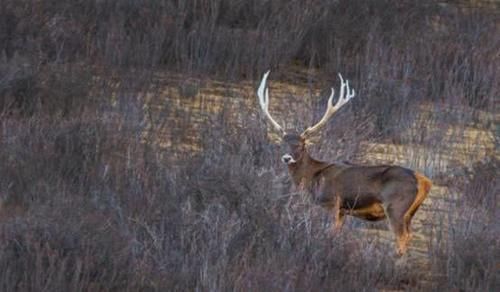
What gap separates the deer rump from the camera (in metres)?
9.59

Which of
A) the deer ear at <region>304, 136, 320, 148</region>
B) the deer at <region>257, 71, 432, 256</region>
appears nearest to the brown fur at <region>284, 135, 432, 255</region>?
the deer at <region>257, 71, 432, 256</region>

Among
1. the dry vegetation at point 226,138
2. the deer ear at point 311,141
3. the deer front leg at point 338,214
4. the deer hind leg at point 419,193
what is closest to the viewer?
the dry vegetation at point 226,138

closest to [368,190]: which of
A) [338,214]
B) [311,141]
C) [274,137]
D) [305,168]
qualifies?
[338,214]

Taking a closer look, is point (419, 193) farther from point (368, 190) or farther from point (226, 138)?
point (226, 138)

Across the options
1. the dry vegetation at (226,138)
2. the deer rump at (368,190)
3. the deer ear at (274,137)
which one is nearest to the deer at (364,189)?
the deer rump at (368,190)

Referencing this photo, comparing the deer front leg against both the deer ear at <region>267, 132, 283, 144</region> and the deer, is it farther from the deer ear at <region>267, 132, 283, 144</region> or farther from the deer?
the deer ear at <region>267, 132, 283, 144</region>

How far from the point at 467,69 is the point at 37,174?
5.23 metres

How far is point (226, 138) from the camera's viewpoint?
36.1ft

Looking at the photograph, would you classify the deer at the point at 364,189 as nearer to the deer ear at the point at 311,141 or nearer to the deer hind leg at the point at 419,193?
the deer hind leg at the point at 419,193

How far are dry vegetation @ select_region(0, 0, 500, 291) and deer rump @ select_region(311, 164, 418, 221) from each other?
218mm

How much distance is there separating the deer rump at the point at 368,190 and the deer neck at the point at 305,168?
0.36ft

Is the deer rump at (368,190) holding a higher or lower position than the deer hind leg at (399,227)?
higher

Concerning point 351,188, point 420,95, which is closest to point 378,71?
point 420,95

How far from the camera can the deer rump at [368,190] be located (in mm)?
9586
